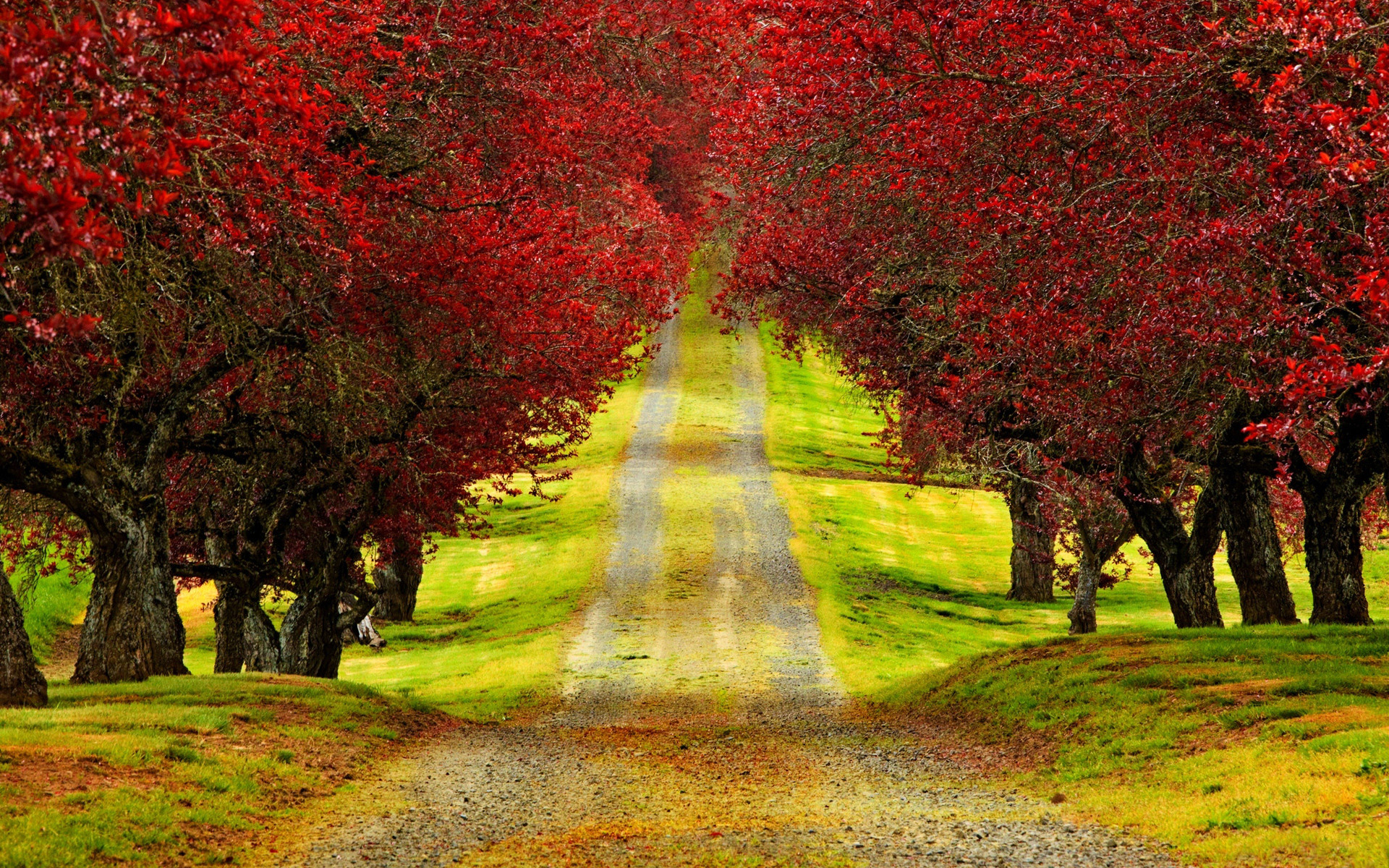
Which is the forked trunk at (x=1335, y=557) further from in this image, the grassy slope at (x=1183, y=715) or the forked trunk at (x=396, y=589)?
the forked trunk at (x=396, y=589)

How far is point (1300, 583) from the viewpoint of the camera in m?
43.5

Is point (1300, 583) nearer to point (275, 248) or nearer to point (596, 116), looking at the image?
point (596, 116)

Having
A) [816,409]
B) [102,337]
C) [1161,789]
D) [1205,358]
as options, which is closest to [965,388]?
[1205,358]

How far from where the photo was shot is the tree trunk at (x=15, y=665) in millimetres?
14406

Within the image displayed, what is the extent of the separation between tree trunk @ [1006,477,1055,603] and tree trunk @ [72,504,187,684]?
21285 mm

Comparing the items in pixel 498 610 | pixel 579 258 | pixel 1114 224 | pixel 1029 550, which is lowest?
pixel 498 610

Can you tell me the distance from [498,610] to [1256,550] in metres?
24.2

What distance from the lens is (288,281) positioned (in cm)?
1480

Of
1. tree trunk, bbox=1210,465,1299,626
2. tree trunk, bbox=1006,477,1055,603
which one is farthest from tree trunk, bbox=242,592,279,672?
tree trunk, bbox=1210,465,1299,626

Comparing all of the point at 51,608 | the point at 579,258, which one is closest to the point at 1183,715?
the point at 579,258

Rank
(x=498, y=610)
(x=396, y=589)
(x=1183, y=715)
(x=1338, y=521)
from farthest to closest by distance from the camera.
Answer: (x=396, y=589)
(x=498, y=610)
(x=1338, y=521)
(x=1183, y=715)

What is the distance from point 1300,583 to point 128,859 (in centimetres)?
4332

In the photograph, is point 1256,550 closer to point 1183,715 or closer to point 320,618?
point 1183,715

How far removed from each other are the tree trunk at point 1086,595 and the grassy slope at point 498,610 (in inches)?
539
